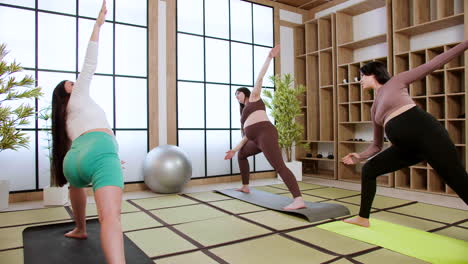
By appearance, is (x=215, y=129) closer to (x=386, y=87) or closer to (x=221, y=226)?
(x=221, y=226)

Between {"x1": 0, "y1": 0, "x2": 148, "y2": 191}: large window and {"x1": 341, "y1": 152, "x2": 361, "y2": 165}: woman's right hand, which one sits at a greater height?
{"x1": 0, "y1": 0, "x2": 148, "y2": 191}: large window

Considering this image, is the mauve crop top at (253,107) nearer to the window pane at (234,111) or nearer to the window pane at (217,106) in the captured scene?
the window pane at (217,106)

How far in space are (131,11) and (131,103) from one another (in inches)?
50.0

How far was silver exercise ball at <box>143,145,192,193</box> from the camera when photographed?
4016 millimetres

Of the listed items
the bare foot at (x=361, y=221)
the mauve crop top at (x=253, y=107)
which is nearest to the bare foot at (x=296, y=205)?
the bare foot at (x=361, y=221)

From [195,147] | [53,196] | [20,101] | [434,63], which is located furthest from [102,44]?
[434,63]

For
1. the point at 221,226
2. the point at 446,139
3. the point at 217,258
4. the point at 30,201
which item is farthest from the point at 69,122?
the point at 30,201

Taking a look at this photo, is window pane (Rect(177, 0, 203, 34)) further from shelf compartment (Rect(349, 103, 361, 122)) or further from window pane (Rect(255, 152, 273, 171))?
shelf compartment (Rect(349, 103, 361, 122))

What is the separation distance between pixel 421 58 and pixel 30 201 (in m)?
5.14

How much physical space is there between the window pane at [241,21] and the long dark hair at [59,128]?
380 cm

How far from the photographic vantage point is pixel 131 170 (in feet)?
14.9

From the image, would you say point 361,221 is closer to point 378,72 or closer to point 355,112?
point 378,72

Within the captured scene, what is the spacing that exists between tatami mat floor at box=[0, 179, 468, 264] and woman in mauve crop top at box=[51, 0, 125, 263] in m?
0.57

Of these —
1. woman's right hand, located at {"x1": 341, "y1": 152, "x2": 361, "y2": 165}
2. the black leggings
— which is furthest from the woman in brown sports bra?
the black leggings
